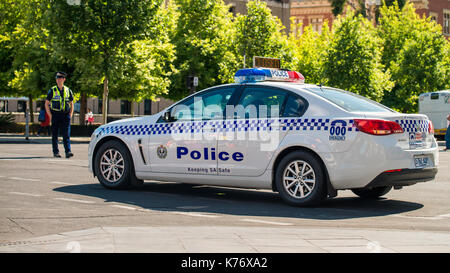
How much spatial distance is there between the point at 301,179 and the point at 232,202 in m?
Answer: 1.14

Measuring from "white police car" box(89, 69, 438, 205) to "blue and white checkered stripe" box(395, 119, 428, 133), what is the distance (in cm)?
1

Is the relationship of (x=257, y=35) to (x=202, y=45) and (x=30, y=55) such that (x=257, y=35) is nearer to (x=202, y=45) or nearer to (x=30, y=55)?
(x=202, y=45)

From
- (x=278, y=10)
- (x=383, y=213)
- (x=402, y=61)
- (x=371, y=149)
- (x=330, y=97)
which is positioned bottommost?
(x=383, y=213)

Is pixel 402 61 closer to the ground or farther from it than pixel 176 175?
farther from it

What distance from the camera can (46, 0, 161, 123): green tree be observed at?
28.5m

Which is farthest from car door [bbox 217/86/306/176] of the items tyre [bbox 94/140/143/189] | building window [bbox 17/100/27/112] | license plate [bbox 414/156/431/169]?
building window [bbox 17/100/27/112]

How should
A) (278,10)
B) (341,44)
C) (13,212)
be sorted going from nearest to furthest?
1. (13,212)
2. (341,44)
3. (278,10)

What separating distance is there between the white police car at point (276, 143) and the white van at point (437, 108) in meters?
34.5

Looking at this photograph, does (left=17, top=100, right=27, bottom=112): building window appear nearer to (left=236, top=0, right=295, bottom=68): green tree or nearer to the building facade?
(left=236, top=0, right=295, bottom=68): green tree

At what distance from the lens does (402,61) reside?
50.2m

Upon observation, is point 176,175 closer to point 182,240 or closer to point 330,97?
point 330,97

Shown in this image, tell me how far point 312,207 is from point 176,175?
209 cm

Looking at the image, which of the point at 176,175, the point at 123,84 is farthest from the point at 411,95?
the point at 176,175

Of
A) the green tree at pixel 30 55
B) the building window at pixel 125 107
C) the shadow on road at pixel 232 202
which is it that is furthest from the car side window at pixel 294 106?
the building window at pixel 125 107
